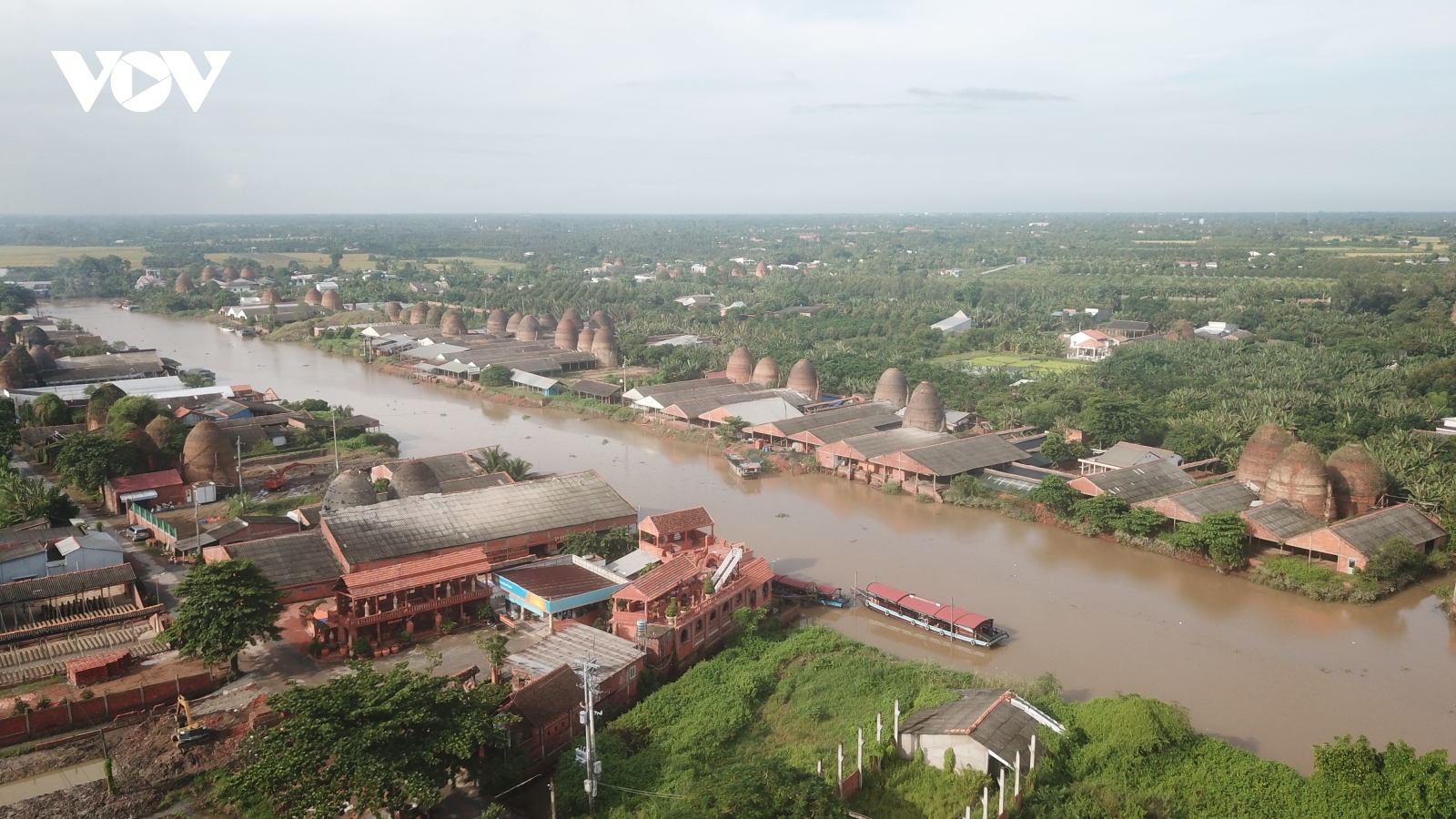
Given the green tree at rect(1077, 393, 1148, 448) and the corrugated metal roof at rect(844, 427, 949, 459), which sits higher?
the green tree at rect(1077, 393, 1148, 448)

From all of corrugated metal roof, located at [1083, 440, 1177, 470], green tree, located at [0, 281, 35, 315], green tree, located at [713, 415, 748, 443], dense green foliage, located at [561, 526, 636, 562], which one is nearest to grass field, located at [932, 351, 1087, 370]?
corrugated metal roof, located at [1083, 440, 1177, 470]

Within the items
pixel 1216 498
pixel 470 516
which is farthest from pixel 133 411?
pixel 1216 498

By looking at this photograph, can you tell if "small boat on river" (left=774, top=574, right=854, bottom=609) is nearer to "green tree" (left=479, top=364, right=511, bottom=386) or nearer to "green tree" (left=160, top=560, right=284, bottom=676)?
"green tree" (left=160, top=560, right=284, bottom=676)

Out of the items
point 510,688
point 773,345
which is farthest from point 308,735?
point 773,345

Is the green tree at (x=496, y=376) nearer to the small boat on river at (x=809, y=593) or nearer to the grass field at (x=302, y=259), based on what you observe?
the small boat on river at (x=809, y=593)

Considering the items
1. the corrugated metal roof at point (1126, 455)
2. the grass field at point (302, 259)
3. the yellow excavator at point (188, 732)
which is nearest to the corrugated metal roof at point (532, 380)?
the corrugated metal roof at point (1126, 455)

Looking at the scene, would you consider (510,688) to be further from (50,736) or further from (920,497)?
(920,497)

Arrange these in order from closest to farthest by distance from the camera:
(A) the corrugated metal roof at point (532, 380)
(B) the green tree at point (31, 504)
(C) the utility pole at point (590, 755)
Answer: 1. (C) the utility pole at point (590, 755)
2. (B) the green tree at point (31, 504)
3. (A) the corrugated metal roof at point (532, 380)
